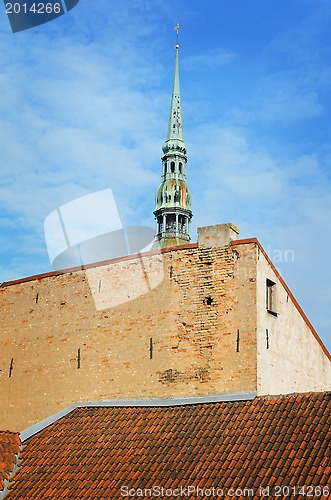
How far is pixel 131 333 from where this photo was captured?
18406mm

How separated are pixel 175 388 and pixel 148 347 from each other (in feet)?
3.95

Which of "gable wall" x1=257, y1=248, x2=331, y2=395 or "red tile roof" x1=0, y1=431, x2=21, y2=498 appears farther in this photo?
"gable wall" x1=257, y1=248, x2=331, y2=395

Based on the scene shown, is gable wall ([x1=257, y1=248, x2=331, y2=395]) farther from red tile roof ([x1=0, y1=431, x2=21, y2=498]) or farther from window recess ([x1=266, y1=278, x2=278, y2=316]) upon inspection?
red tile roof ([x1=0, y1=431, x2=21, y2=498])

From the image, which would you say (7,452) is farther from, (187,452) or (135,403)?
(187,452)

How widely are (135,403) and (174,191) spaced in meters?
42.6

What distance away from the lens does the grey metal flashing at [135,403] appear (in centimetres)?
1636

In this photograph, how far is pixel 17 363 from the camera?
20328mm

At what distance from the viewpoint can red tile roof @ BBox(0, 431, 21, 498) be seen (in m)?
15.8

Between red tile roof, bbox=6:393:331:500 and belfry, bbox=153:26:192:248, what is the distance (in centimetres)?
3932

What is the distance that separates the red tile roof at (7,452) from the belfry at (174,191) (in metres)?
38.9

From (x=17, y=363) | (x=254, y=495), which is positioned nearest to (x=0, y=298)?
(x=17, y=363)

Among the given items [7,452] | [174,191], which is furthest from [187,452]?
[174,191]

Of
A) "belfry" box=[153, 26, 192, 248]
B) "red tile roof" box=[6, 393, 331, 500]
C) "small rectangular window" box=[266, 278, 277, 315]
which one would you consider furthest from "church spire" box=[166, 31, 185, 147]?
"red tile roof" box=[6, 393, 331, 500]

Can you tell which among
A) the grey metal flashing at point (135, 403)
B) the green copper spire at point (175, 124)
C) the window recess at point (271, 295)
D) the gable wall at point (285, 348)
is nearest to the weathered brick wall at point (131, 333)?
the grey metal flashing at point (135, 403)
